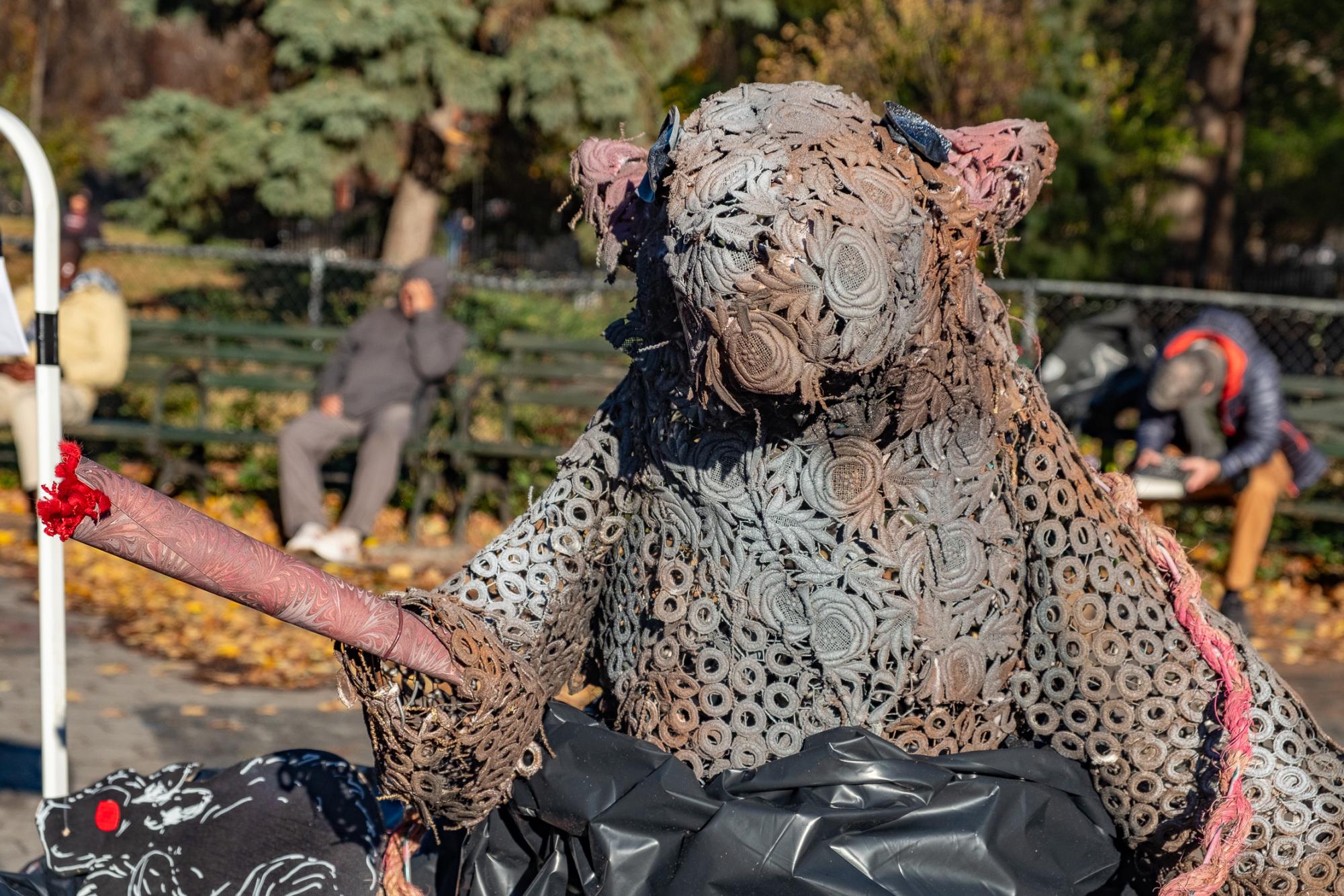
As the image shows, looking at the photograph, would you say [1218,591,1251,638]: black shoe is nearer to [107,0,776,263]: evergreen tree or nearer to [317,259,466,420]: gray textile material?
[317,259,466,420]: gray textile material

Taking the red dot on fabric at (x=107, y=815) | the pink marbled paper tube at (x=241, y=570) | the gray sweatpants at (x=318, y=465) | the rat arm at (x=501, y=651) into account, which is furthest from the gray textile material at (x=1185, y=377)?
the pink marbled paper tube at (x=241, y=570)

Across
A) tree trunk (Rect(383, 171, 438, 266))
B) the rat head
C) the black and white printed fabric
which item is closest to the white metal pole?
the black and white printed fabric

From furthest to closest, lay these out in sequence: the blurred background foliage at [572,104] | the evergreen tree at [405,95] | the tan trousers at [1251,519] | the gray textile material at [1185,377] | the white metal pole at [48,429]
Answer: the blurred background foliage at [572,104] < the evergreen tree at [405,95] < the tan trousers at [1251,519] < the gray textile material at [1185,377] < the white metal pole at [48,429]

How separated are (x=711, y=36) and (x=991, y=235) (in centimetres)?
1478

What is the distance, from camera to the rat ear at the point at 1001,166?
2012mm

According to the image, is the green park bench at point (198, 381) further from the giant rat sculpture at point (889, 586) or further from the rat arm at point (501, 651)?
the giant rat sculpture at point (889, 586)

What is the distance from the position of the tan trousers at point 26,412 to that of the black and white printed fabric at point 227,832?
209 inches

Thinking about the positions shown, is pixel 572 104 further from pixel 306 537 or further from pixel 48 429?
pixel 48 429

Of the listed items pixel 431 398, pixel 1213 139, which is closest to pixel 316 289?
pixel 431 398

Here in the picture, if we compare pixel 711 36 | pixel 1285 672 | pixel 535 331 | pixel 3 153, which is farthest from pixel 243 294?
pixel 3 153

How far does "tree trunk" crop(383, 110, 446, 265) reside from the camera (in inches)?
560

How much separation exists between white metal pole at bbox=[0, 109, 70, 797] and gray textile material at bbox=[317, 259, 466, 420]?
4.91 metres

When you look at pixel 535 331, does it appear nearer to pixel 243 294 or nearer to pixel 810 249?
pixel 243 294

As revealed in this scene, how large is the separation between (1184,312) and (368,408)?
9.30 meters
